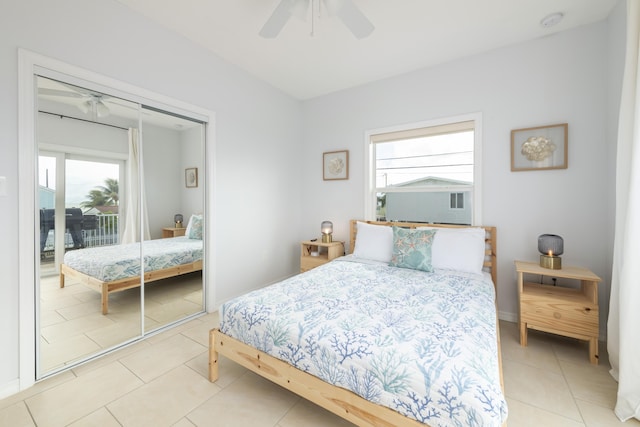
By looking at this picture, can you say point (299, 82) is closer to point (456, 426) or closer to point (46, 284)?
point (46, 284)

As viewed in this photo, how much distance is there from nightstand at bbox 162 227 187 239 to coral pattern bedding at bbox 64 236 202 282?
0.13 ft

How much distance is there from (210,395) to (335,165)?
3.01 m

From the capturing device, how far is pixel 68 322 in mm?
2070

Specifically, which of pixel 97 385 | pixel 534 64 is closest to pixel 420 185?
pixel 534 64

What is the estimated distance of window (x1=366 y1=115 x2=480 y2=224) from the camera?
10.0ft

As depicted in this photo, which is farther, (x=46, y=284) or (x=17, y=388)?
(x=46, y=284)

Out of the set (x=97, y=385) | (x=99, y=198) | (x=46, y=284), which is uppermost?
(x=99, y=198)

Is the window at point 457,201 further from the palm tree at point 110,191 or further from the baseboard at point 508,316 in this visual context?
the palm tree at point 110,191

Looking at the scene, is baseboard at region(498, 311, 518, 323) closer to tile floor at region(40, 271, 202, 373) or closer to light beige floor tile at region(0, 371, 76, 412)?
tile floor at region(40, 271, 202, 373)

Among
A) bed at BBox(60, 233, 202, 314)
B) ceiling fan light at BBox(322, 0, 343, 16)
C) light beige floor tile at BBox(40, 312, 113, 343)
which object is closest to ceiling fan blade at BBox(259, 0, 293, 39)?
ceiling fan light at BBox(322, 0, 343, 16)

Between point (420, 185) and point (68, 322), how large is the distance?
144 inches

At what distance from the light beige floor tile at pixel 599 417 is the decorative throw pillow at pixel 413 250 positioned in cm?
127

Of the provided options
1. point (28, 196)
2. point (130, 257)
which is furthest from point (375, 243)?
point (28, 196)

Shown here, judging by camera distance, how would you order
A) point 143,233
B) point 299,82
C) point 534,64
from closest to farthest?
point 143,233
point 534,64
point 299,82
